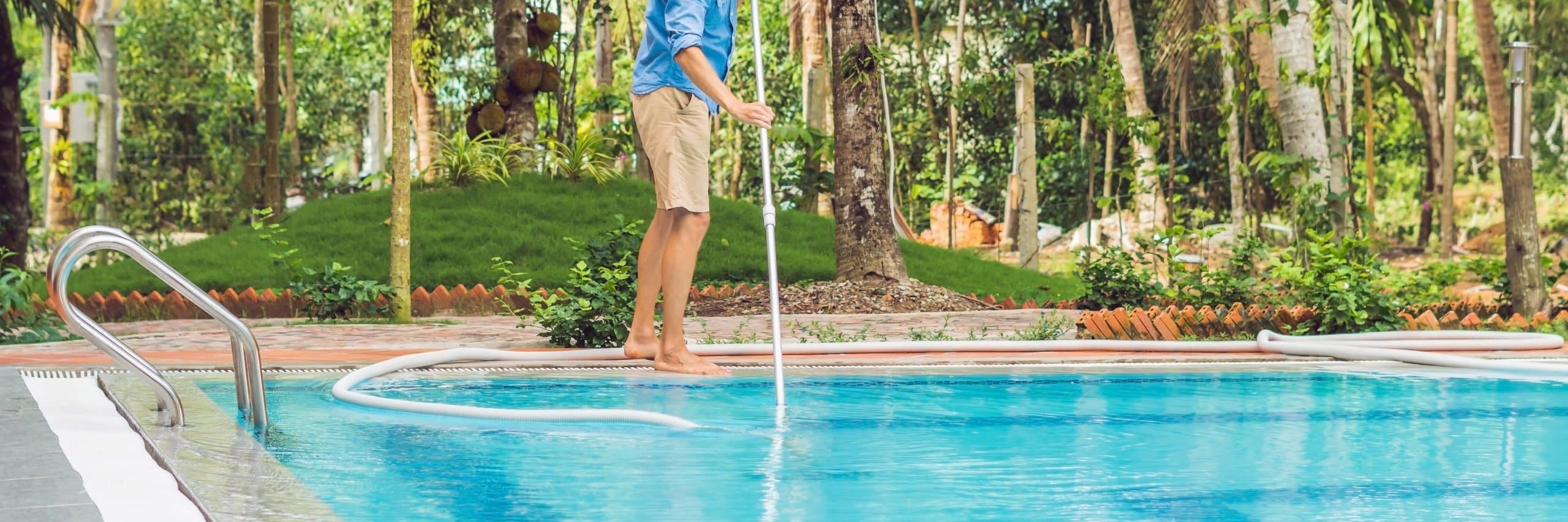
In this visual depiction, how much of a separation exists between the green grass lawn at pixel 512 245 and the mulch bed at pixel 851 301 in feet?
3.16

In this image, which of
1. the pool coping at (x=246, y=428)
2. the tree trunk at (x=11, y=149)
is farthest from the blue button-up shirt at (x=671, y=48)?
the tree trunk at (x=11, y=149)

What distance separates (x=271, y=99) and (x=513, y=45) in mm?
2366

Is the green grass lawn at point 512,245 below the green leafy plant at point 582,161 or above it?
below

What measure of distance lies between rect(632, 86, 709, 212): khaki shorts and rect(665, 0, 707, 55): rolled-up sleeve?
22 centimetres

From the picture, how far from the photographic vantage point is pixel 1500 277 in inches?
360

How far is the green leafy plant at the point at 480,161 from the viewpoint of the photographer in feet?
41.0

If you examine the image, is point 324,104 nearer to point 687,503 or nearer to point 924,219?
point 924,219

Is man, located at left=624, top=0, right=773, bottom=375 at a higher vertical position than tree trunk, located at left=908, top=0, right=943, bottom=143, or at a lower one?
lower

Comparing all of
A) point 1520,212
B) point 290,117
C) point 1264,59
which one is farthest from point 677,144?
point 290,117

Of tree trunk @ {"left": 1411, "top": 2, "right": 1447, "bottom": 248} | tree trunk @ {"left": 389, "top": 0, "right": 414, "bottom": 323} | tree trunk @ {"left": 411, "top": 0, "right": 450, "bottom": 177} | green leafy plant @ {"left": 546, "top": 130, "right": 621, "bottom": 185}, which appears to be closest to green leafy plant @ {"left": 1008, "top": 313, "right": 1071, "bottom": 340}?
tree trunk @ {"left": 389, "top": 0, "right": 414, "bottom": 323}

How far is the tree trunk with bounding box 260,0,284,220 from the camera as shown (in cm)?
1326

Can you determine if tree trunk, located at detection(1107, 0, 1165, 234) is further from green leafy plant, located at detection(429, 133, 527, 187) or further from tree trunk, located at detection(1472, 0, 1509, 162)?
green leafy plant, located at detection(429, 133, 527, 187)

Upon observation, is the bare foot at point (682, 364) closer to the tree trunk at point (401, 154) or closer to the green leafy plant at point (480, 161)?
the tree trunk at point (401, 154)

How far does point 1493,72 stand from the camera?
898cm
